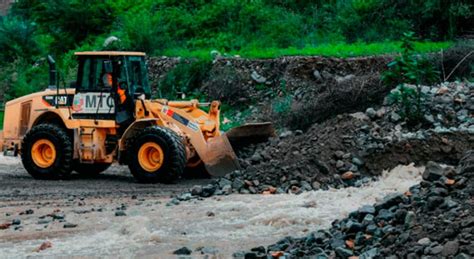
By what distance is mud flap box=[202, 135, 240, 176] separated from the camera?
17.5m

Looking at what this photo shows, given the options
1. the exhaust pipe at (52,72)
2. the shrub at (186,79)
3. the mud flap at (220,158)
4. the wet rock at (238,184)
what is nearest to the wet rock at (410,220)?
the wet rock at (238,184)

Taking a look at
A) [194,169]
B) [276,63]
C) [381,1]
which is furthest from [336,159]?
[381,1]

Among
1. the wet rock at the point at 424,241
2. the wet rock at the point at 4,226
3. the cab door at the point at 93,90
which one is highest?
the cab door at the point at 93,90

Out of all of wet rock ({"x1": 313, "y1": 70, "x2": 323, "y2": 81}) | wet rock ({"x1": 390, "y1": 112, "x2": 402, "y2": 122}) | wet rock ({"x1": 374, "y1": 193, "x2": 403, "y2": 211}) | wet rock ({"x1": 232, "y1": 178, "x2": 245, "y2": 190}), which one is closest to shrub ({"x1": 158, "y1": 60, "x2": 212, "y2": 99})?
wet rock ({"x1": 313, "y1": 70, "x2": 323, "y2": 81})

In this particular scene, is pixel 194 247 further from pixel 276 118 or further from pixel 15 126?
pixel 276 118

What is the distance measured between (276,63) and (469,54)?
5454mm

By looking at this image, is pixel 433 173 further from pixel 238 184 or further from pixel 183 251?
pixel 238 184

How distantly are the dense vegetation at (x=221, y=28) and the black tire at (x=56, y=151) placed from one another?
407 inches

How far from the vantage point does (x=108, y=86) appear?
61.0ft

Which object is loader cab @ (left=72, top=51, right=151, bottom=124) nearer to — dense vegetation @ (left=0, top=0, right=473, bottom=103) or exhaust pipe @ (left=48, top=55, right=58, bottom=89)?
exhaust pipe @ (left=48, top=55, right=58, bottom=89)

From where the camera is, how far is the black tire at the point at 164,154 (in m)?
17.3

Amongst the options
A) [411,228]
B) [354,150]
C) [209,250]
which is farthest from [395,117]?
[411,228]

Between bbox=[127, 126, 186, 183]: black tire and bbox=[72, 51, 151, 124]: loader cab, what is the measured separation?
85 centimetres

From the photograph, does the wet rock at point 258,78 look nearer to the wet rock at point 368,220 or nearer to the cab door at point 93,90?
the cab door at point 93,90
